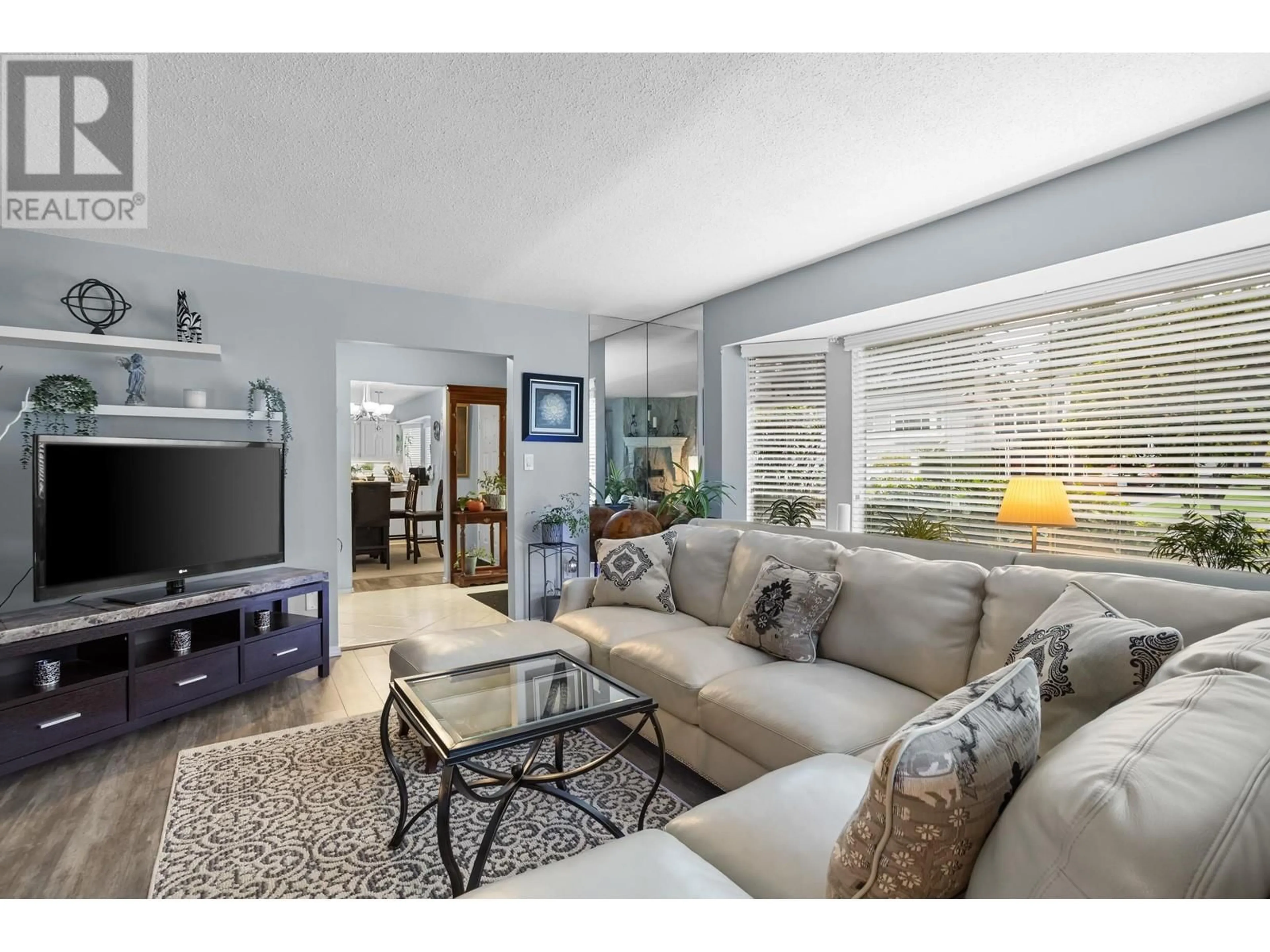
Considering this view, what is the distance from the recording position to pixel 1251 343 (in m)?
2.69

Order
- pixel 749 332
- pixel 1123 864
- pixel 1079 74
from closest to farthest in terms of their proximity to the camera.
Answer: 1. pixel 1123 864
2. pixel 1079 74
3. pixel 749 332

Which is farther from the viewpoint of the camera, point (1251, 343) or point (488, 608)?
point (488, 608)

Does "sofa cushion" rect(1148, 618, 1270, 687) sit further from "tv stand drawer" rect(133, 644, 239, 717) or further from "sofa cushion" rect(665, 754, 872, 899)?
"tv stand drawer" rect(133, 644, 239, 717)

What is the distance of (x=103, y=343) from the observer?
10.3ft

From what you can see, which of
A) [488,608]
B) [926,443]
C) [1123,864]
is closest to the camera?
[1123,864]

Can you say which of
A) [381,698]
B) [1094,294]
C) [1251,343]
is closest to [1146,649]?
[1251,343]

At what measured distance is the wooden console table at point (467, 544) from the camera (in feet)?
21.5

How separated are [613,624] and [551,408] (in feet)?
7.94

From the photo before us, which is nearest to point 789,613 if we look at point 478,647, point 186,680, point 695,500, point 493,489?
point 478,647

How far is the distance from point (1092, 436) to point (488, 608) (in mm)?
4458

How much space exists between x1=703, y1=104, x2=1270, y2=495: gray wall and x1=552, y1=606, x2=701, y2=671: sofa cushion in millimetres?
2110

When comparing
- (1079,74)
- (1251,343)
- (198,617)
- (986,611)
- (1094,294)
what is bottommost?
(198,617)

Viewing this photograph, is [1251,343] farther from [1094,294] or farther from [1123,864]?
[1123,864]

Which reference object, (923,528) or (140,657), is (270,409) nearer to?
(140,657)
